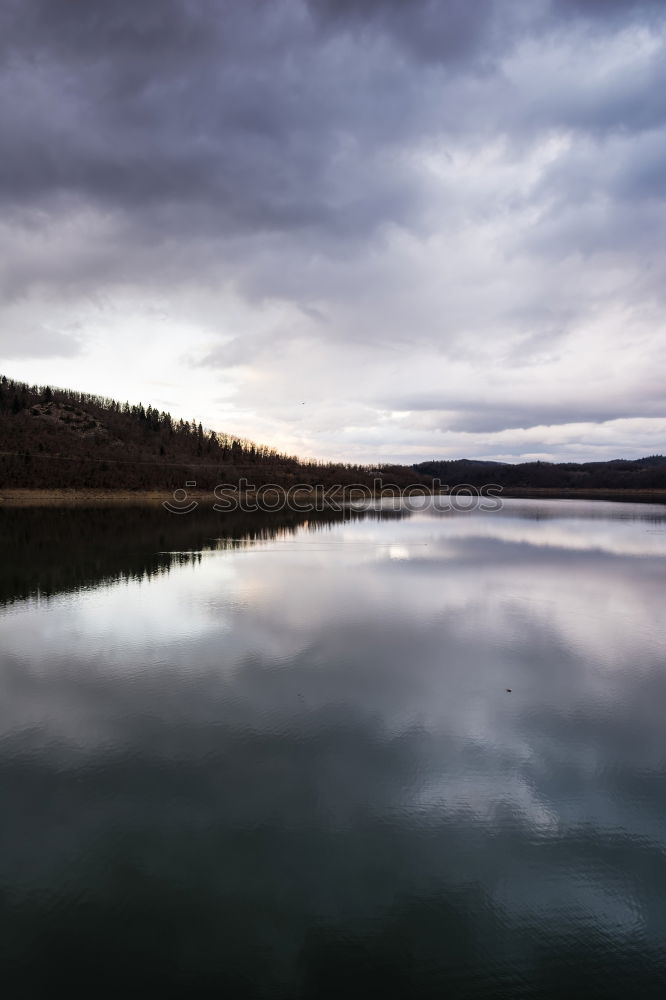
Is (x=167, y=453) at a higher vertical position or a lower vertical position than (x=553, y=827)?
higher

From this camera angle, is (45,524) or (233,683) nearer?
(233,683)

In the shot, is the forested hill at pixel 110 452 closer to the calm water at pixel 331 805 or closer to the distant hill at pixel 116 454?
the distant hill at pixel 116 454

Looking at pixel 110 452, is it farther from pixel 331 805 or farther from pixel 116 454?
pixel 331 805

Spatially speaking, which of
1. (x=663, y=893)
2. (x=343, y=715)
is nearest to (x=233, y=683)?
(x=343, y=715)

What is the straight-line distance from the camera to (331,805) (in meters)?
6.48

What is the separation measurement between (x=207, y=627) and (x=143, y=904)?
9.83m

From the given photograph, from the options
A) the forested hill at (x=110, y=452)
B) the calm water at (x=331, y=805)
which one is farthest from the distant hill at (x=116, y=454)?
the calm water at (x=331, y=805)

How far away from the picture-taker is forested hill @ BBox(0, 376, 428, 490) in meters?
92.2

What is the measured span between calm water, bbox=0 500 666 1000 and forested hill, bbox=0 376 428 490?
270ft

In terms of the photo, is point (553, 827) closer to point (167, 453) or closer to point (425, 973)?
point (425, 973)

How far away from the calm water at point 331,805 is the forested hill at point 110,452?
3245 inches

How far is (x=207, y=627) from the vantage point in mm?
14594

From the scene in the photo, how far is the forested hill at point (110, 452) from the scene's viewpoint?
92188 millimetres

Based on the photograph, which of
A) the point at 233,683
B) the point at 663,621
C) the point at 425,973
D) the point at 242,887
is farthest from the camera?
the point at 663,621
